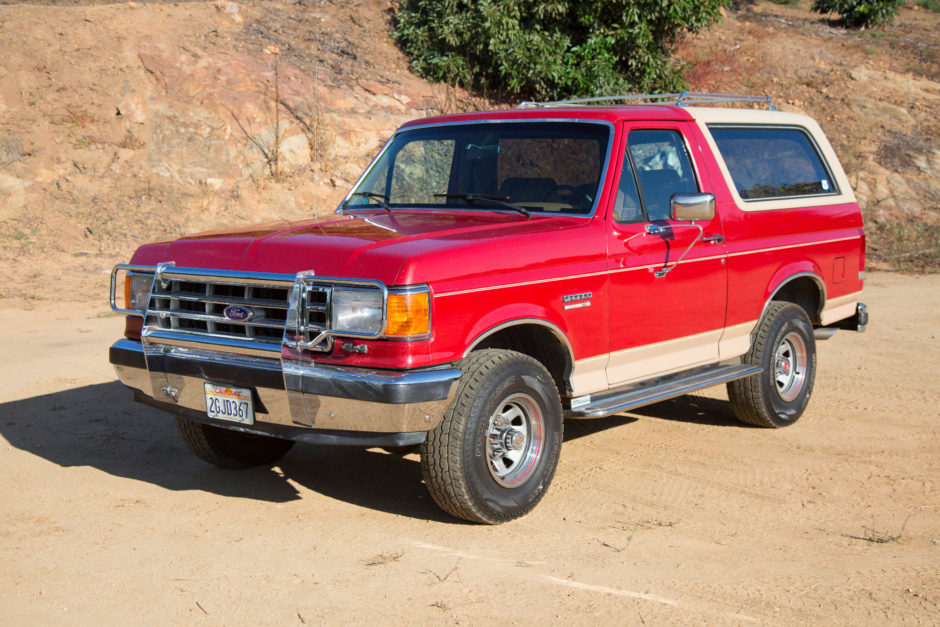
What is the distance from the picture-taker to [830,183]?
7.31 metres

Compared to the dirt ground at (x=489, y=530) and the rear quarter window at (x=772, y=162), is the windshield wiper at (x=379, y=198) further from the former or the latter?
the rear quarter window at (x=772, y=162)

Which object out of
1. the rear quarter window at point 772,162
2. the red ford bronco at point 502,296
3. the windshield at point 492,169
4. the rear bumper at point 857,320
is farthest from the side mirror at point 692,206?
the rear bumper at point 857,320

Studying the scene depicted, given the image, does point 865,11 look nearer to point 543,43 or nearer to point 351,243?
point 543,43

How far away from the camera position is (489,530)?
4809 millimetres

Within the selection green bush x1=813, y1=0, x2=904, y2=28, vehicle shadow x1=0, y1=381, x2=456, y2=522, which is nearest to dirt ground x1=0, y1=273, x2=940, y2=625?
vehicle shadow x1=0, y1=381, x2=456, y2=522

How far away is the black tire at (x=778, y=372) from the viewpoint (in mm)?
6637

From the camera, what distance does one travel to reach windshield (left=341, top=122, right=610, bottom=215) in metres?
5.59

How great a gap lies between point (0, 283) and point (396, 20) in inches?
391

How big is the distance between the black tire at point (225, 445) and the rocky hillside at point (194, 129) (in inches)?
272

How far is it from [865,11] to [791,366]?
71.5ft

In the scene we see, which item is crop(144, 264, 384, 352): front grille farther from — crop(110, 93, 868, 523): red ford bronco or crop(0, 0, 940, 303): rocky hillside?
crop(0, 0, 940, 303): rocky hillside

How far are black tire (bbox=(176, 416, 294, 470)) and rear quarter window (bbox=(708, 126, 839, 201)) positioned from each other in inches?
137

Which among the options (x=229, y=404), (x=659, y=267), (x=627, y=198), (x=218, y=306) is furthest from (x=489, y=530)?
(x=627, y=198)

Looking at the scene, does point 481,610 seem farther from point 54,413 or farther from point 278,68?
point 278,68
